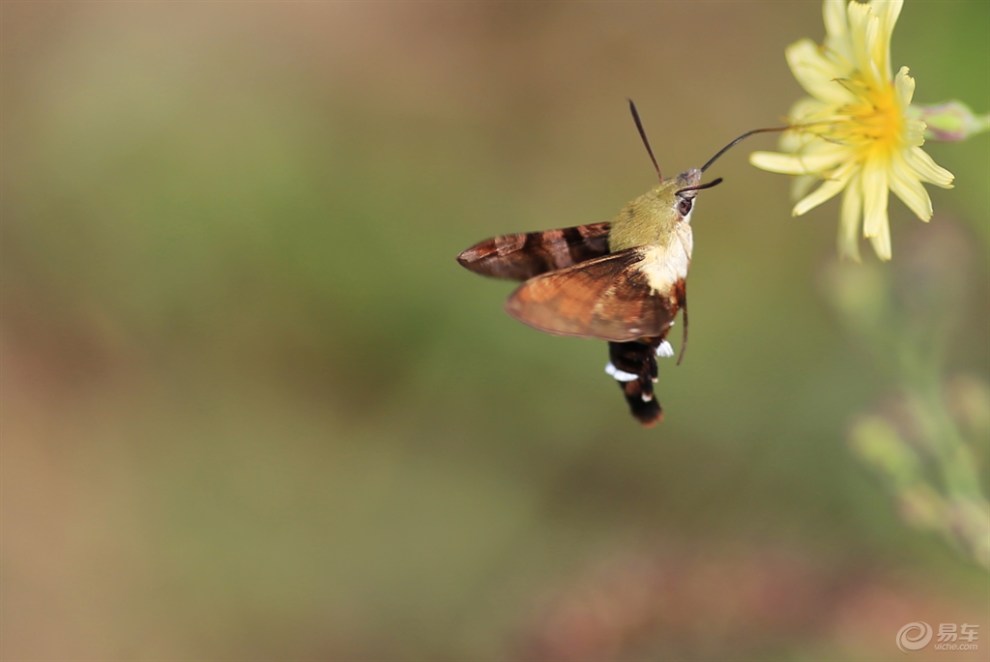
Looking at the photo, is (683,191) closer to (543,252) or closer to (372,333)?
(543,252)

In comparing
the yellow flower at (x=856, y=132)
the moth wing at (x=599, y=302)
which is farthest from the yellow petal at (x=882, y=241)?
the moth wing at (x=599, y=302)

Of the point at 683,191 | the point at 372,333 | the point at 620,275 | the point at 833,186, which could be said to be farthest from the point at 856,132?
the point at 372,333

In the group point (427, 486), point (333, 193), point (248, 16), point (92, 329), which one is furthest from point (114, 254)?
point (427, 486)

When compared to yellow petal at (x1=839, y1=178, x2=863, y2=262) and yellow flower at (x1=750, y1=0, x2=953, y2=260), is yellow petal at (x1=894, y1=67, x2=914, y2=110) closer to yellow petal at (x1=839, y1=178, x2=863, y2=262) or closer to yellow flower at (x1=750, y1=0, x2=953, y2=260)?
yellow flower at (x1=750, y1=0, x2=953, y2=260)

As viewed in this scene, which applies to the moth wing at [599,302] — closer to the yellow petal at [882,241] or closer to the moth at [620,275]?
the moth at [620,275]

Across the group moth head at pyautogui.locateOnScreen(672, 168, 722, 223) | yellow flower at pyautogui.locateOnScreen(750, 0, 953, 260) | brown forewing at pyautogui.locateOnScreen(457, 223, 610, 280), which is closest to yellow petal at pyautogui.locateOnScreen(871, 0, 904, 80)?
yellow flower at pyautogui.locateOnScreen(750, 0, 953, 260)

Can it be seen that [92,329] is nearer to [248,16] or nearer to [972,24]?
[248,16]
